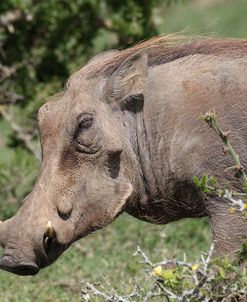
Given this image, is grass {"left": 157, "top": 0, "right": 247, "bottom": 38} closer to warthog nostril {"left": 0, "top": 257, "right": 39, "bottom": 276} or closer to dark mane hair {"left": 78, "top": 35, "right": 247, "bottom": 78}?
dark mane hair {"left": 78, "top": 35, "right": 247, "bottom": 78}

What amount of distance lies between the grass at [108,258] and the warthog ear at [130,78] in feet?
2.73

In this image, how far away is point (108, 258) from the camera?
6477 millimetres

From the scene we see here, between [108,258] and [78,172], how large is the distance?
190 cm

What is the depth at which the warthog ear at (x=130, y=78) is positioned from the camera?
475 cm

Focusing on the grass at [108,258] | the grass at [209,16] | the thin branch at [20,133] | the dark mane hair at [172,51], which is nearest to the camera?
the dark mane hair at [172,51]

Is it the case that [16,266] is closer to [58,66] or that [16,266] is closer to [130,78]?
[130,78]

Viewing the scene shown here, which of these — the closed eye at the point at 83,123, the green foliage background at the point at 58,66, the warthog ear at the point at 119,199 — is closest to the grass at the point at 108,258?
the green foliage background at the point at 58,66

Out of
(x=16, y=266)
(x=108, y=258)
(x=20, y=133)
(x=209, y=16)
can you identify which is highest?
(x=16, y=266)

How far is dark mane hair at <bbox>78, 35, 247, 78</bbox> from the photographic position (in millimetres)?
4832

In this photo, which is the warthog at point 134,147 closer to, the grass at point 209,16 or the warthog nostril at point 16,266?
the warthog nostril at point 16,266

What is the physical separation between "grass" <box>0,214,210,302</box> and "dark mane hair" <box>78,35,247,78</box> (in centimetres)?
89

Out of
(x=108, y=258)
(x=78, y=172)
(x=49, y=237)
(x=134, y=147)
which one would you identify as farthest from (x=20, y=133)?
(x=49, y=237)

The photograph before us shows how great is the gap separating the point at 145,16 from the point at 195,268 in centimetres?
440

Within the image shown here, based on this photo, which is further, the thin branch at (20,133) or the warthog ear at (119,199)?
the thin branch at (20,133)
